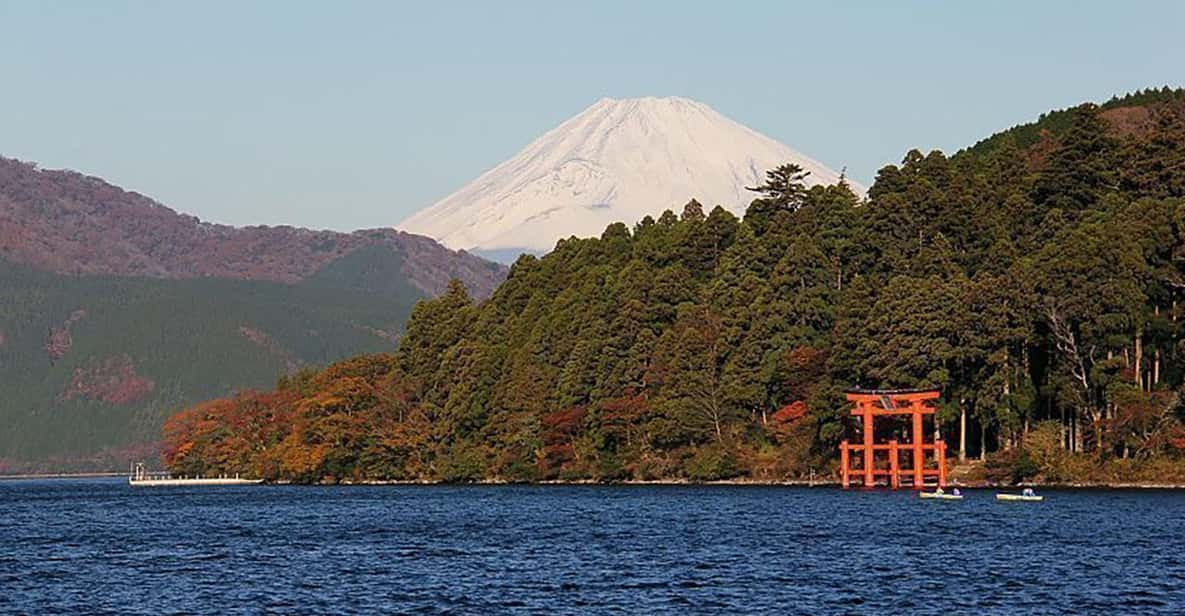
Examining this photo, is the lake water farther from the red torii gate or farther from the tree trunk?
the tree trunk

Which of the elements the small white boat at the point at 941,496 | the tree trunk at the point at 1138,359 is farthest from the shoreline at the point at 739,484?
the small white boat at the point at 941,496

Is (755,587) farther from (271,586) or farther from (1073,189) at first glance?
(1073,189)

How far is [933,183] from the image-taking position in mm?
156875

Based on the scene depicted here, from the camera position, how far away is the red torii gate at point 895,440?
116 m

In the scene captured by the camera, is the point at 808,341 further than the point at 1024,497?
Yes

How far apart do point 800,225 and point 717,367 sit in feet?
81.8

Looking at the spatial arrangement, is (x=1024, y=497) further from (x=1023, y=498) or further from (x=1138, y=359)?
(x=1138, y=359)

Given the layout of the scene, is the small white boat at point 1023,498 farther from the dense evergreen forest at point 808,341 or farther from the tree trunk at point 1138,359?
the tree trunk at point 1138,359

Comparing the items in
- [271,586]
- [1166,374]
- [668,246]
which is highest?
[668,246]

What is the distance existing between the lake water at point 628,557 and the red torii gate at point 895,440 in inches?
190

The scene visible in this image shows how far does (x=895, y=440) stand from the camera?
120 m

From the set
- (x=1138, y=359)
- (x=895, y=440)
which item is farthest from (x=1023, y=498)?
(x=895, y=440)

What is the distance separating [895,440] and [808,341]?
58.5 ft

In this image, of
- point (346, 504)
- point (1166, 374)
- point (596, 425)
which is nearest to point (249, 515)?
point (346, 504)
